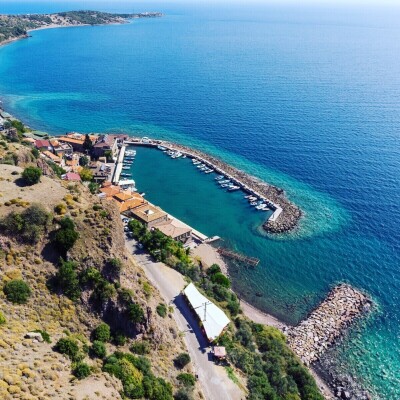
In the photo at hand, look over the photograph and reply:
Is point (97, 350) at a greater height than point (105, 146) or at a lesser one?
lesser

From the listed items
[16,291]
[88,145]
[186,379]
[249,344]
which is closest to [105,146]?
[88,145]

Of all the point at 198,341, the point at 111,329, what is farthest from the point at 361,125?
the point at 111,329

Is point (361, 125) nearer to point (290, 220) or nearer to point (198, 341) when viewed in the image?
point (290, 220)

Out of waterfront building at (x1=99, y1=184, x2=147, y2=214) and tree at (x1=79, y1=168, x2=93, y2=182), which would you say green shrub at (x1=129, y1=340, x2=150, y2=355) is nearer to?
waterfront building at (x1=99, y1=184, x2=147, y2=214)

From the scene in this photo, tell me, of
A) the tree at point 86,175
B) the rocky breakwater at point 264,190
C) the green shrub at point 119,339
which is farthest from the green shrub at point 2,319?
the tree at point 86,175

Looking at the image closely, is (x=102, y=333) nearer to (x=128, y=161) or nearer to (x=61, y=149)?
(x=128, y=161)

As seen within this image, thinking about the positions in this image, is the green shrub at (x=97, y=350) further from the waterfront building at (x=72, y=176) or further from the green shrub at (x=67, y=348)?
the waterfront building at (x=72, y=176)

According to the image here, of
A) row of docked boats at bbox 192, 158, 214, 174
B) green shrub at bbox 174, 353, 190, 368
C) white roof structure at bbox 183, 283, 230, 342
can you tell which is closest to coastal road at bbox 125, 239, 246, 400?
white roof structure at bbox 183, 283, 230, 342
